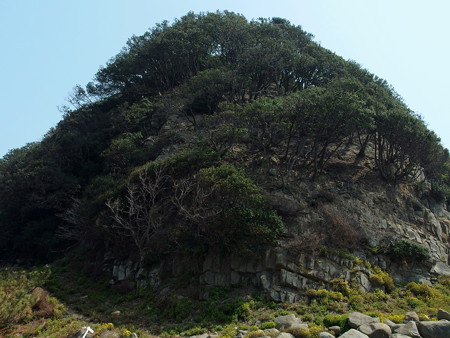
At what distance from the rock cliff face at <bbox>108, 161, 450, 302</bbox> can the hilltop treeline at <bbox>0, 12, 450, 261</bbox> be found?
0.95 meters

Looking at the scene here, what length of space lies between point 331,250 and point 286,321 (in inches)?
235

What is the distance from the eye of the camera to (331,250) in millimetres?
21922

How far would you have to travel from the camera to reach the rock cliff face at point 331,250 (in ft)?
68.5

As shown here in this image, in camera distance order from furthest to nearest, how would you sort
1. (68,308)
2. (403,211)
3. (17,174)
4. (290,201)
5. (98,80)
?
(98,80) → (17,174) → (403,211) → (290,201) → (68,308)

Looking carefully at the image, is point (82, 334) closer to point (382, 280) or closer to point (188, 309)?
point (188, 309)

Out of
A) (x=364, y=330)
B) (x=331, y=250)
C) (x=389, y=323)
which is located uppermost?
(x=331, y=250)

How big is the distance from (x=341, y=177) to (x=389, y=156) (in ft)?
11.9

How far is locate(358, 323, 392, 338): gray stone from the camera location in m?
15.0

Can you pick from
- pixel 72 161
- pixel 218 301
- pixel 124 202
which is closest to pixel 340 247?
pixel 218 301

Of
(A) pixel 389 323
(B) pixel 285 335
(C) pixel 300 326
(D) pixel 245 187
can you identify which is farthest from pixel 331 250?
(B) pixel 285 335

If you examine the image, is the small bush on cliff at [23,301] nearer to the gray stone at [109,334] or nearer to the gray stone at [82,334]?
the gray stone at [82,334]

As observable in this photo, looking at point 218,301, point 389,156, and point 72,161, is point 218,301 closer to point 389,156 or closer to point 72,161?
point 389,156

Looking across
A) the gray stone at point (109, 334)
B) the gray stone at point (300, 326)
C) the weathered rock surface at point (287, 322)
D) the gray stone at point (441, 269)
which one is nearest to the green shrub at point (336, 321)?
the gray stone at point (300, 326)

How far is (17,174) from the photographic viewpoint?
3156cm
